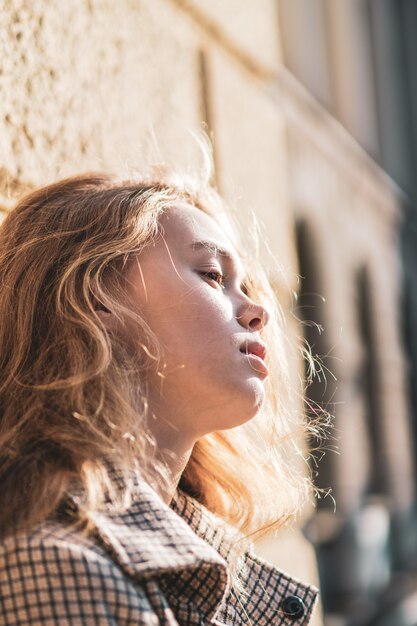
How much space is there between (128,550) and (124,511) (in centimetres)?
10

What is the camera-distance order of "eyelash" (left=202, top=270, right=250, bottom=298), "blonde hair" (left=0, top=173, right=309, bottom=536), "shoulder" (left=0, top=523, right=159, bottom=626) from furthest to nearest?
"eyelash" (left=202, top=270, right=250, bottom=298), "blonde hair" (left=0, top=173, right=309, bottom=536), "shoulder" (left=0, top=523, right=159, bottom=626)

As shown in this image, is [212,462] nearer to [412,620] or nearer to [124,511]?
[124,511]

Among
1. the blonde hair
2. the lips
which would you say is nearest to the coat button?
the blonde hair

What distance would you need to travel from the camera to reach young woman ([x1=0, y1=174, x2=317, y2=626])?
1.26 meters

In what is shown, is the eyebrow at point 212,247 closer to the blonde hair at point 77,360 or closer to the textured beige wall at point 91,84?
the blonde hair at point 77,360

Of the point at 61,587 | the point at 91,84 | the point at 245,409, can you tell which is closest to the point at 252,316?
the point at 245,409

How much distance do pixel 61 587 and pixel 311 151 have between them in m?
4.23

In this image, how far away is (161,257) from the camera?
1695 millimetres

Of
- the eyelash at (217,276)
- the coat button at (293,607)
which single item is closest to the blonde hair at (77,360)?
the eyelash at (217,276)

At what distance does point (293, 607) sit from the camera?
5.76 feet

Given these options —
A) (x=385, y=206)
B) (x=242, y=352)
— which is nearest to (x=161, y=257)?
(x=242, y=352)

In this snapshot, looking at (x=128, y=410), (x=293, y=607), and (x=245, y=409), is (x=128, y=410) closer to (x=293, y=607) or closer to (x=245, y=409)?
(x=245, y=409)

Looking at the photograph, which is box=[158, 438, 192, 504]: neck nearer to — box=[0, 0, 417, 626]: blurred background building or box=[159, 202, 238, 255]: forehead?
box=[159, 202, 238, 255]: forehead

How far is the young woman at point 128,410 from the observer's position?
126 centimetres
